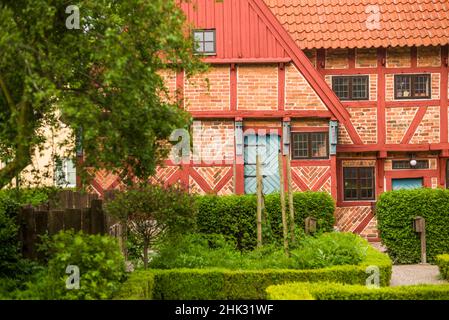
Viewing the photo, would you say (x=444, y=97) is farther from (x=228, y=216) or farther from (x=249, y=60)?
(x=228, y=216)

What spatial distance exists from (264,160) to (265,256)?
21.8 ft

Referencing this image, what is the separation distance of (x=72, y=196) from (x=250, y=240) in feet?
14.8

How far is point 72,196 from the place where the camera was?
1772cm

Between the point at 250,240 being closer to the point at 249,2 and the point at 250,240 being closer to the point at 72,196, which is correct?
the point at 72,196

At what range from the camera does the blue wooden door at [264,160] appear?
2059cm

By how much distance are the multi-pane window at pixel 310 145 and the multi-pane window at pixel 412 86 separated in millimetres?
3746

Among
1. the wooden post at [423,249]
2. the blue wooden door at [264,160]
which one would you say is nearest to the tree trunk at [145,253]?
the wooden post at [423,249]

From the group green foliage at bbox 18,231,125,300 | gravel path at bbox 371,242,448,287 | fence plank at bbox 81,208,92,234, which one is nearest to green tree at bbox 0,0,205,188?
green foliage at bbox 18,231,125,300

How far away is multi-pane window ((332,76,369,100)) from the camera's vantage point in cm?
2297

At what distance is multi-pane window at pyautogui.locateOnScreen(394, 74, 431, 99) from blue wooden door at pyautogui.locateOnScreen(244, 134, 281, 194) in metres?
4.92

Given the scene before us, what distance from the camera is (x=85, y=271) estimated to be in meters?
9.31

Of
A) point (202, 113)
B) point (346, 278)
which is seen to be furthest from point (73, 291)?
point (202, 113)

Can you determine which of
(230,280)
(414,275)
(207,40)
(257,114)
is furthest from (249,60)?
(230,280)

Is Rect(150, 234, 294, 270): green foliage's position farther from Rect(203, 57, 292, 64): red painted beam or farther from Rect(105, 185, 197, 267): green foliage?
Rect(203, 57, 292, 64): red painted beam
